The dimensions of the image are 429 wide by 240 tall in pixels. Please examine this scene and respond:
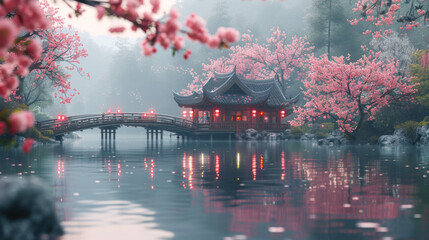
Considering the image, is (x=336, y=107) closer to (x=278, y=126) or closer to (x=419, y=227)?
(x=278, y=126)

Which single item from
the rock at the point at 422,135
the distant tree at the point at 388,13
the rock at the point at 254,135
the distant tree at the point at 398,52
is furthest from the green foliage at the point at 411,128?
the rock at the point at 254,135

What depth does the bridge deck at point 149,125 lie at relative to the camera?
54438 mm

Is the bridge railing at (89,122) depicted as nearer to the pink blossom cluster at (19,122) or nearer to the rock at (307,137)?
the rock at (307,137)

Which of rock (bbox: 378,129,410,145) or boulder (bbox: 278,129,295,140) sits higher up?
boulder (bbox: 278,129,295,140)

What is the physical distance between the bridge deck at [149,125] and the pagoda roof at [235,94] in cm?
270

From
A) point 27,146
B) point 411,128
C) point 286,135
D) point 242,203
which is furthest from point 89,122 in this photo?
point 27,146

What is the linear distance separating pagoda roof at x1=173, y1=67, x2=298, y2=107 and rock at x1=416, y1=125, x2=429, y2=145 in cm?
2317

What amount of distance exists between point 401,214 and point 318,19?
69.8 metres

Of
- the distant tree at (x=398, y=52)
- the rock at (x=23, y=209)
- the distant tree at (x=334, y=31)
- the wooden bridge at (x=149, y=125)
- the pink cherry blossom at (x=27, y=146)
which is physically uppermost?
the distant tree at (x=334, y=31)

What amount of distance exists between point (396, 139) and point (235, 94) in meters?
25.0

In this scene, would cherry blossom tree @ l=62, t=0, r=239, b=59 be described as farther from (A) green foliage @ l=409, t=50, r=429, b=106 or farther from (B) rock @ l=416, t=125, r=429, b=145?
(A) green foliage @ l=409, t=50, r=429, b=106

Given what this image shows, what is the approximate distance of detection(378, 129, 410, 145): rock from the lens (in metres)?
43.5

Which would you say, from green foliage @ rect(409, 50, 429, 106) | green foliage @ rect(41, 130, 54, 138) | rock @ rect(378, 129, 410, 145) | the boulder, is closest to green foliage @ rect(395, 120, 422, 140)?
rock @ rect(378, 129, 410, 145)

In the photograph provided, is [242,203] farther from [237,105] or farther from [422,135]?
[237,105]
